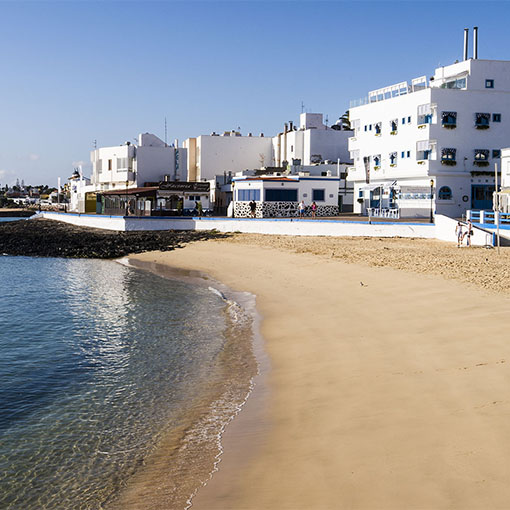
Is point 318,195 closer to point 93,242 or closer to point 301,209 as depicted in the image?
point 301,209

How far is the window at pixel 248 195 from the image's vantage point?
59.1 metres

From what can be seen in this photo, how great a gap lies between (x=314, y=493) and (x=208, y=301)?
57.9 ft

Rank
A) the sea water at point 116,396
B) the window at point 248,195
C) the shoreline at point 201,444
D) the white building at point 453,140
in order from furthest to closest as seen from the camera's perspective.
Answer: the window at point 248,195
the white building at point 453,140
the sea water at point 116,396
the shoreline at point 201,444

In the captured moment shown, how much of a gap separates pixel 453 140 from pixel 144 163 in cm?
4829

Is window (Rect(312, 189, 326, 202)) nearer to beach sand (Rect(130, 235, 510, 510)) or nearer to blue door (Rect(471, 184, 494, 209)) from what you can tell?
blue door (Rect(471, 184, 494, 209))

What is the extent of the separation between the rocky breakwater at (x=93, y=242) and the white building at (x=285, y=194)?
698 cm

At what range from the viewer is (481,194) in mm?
55500

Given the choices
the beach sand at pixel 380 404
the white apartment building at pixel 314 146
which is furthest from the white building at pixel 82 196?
the beach sand at pixel 380 404

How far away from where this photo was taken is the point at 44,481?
8742 millimetres

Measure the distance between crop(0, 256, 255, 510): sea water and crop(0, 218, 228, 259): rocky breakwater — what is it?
22433 mm

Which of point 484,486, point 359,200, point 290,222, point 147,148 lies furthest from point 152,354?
point 147,148

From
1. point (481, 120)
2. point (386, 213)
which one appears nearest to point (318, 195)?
point (386, 213)

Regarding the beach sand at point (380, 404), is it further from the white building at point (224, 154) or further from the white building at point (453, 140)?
the white building at point (224, 154)

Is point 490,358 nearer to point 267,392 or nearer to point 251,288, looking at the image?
point 267,392
